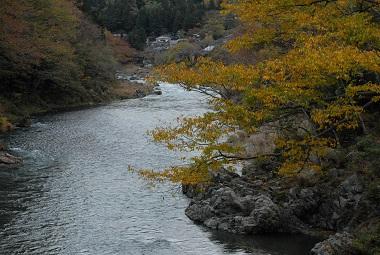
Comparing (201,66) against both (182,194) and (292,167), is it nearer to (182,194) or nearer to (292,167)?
(292,167)

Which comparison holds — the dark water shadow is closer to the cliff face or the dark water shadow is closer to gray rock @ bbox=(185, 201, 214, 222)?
the cliff face

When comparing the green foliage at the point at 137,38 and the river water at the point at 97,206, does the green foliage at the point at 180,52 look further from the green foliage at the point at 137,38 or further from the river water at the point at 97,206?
the river water at the point at 97,206

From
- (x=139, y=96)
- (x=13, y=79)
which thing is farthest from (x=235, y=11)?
(x=139, y=96)

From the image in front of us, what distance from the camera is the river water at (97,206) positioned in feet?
57.0

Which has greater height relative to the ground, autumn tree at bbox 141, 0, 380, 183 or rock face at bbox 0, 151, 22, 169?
autumn tree at bbox 141, 0, 380, 183

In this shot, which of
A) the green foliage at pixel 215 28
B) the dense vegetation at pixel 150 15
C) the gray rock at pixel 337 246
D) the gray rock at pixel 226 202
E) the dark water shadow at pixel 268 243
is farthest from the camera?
the dense vegetation at pixel 150 15

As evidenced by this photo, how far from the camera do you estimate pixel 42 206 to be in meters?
21.4

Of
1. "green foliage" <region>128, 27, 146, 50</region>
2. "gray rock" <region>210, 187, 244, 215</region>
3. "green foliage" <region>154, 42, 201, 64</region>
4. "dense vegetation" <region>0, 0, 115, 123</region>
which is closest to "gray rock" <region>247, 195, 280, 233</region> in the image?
"gray rock" <region>210, 187, 244, 215</region>

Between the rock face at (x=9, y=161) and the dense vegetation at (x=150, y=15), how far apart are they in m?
109

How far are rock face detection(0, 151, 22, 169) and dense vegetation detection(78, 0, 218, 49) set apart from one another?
10885cm

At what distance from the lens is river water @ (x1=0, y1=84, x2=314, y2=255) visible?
17375 mm

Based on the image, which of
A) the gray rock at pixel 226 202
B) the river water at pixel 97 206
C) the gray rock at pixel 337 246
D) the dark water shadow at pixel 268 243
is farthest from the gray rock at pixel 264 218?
the gray rock at pixel 337 246

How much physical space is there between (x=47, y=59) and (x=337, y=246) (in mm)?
42847

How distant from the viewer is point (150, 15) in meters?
149
